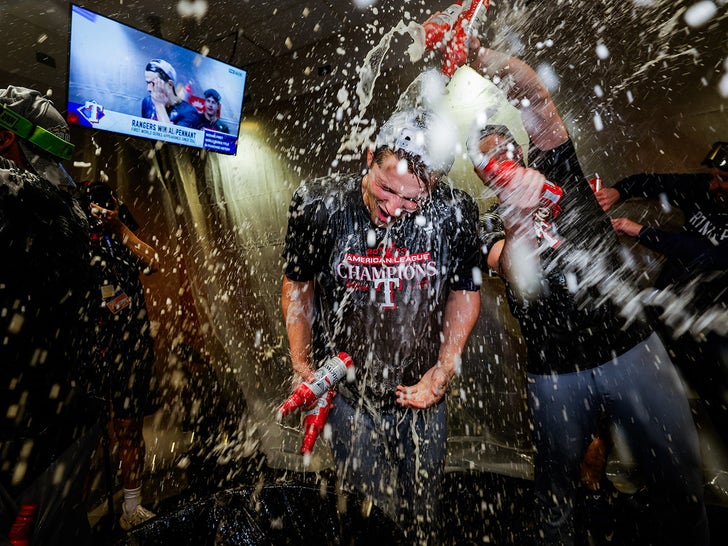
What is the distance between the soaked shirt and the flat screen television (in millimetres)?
2860

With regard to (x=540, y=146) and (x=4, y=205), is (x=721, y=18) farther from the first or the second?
(x=4, y=205)

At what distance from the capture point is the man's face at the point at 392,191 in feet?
5.95

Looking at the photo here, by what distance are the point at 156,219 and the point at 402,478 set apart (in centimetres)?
567

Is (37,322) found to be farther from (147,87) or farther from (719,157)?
(719,157)

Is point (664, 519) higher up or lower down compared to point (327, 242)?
lower down

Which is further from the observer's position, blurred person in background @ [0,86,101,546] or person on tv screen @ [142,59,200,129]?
person on tv screen @ [142,59,200,129]

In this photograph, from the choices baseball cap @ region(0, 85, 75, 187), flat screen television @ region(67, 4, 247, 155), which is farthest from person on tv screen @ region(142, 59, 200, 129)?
baseball cap @ region(0, 85, 75, 187)

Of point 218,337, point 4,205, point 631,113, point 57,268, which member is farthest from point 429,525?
point 218,337

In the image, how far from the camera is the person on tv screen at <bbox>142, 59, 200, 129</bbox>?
374cm

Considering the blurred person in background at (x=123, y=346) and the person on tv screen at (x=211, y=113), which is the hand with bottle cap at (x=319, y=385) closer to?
the blurred person in background at (x=123, y=346)

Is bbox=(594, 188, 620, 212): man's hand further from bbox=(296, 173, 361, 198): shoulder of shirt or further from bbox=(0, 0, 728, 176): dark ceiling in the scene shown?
bbox=(296, 173, 361, 198): shoulder of shirt

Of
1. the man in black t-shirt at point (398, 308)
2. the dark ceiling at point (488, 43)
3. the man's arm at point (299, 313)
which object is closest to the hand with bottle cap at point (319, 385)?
the man in black t-shirt at point (398, 308)

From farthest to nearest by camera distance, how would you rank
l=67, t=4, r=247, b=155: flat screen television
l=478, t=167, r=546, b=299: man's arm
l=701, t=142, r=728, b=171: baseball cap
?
l=67, t=4, r=247, b=155: flat screen television → l=701, t=142, r=728, b=171: baseball cap → l=478, t=167, r=546, b=299: man's arm

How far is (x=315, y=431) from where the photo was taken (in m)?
1.73
